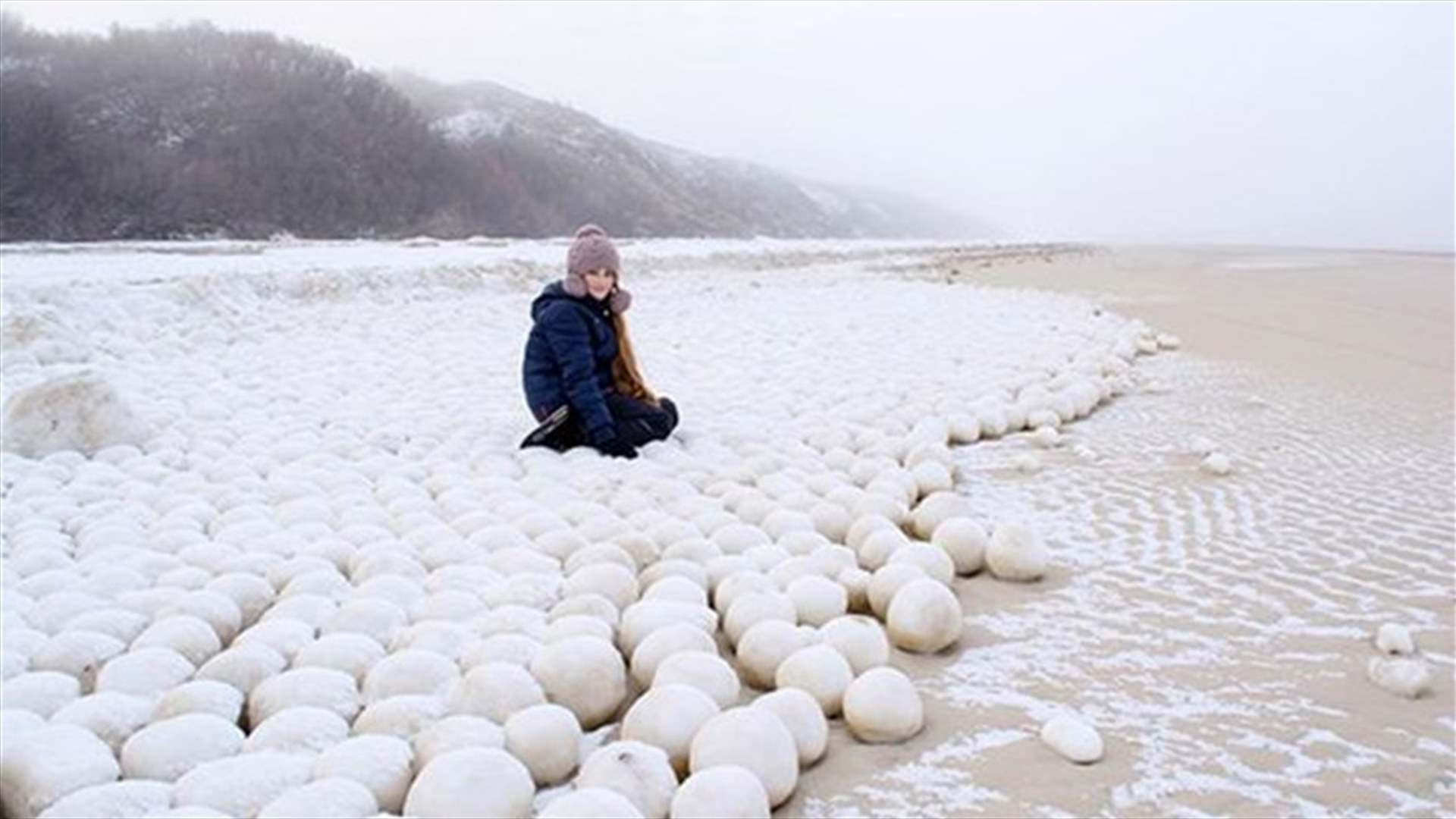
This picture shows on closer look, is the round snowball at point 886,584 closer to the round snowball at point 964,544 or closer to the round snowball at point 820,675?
the round snowball at point 964,544

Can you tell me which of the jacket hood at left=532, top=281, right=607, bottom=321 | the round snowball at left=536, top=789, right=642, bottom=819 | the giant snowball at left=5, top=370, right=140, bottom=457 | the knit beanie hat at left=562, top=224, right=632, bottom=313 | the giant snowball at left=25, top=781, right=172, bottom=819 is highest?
the knit beanie hat at left=562, top=224, right=632, bottom=313

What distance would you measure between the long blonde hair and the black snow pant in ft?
0.18

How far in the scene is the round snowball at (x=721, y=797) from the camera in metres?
1.78

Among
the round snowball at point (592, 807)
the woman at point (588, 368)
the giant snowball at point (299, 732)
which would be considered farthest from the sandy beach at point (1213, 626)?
the woman at point (588, 368)

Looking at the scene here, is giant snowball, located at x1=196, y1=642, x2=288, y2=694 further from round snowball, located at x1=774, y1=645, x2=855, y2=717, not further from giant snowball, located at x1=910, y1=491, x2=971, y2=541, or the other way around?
giant snowball, located at x1=910, y1=491, x2=971, y2=541

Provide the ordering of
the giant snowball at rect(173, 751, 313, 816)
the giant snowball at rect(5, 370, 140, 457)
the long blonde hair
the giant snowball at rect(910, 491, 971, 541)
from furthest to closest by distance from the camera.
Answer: the long blonde hair
the giant snowball at rect(5, 370, 140, 457)
the giant snowball at rect(910, 491, 971, 541)
the giant snowball at rect(173, 751, 313, 816)

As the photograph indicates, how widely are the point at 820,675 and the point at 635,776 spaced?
535 millimetres

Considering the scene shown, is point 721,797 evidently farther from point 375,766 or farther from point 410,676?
point 410,676

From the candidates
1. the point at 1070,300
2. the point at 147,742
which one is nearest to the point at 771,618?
the point at 147,742

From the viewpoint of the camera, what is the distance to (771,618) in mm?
2547

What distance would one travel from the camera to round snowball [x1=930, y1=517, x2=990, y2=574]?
311 cm

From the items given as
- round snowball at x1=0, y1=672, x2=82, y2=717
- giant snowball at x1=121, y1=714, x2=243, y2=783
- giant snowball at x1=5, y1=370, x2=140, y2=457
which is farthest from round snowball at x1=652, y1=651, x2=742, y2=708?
giant snowball at x1=5, y1=370, x2=140, y2=457

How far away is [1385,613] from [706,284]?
10894mm

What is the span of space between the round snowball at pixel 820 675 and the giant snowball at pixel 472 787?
0.63m
